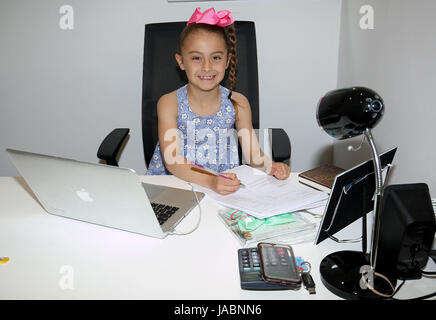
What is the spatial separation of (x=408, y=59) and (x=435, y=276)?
696 millimetres

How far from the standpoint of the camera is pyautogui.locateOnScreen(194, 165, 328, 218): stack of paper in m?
0.94

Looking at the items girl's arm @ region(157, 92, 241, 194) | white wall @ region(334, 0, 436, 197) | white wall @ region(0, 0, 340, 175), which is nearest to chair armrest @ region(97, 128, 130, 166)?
girl's arm @ region(157, 92, 241, 194)

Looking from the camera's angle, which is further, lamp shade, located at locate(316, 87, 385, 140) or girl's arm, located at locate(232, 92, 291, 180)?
girl's arm, located at locate(232, 92, 291, 180)

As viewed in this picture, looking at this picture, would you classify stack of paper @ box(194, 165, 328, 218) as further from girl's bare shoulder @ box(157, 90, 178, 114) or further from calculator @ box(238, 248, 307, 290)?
girl's bare shoulder @ box(157, 90, 178, 114)

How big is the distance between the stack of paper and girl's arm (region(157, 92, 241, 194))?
1.0 inches

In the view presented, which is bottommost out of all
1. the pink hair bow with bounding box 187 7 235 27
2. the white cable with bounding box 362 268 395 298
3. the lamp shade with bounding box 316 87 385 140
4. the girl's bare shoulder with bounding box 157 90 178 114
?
the white cable with bounding box 362 268 395 298

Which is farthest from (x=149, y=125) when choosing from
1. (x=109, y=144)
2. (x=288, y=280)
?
(x=288, y=280)

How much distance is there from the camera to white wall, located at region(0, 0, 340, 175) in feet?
6.00

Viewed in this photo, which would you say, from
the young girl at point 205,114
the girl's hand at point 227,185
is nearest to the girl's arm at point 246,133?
the young girl at point 205,114

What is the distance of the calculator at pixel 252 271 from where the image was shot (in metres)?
0.70

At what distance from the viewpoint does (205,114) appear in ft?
4.99

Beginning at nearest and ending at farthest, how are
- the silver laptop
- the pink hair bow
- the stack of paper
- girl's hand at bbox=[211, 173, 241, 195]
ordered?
the silver laptop
the stack of paper
girl's hand at bbox=[211, 173, 241, 195]
the pink hair bow

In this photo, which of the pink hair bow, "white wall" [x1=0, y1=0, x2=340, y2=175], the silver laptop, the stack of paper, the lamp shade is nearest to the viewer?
the lamp shade

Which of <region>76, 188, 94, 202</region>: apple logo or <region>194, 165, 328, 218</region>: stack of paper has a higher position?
<region>76, 188, 94, 202</region>: apple logo
